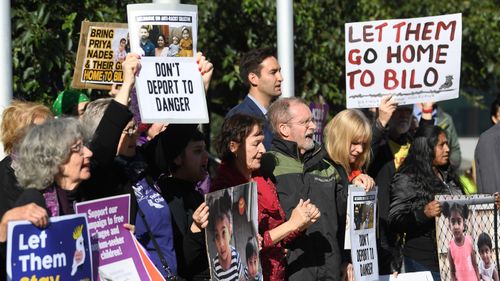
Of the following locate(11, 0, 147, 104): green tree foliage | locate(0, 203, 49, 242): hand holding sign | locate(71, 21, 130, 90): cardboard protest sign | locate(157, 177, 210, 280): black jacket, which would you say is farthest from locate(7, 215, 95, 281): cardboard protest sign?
locate(11, 0, 147, 104): green tree foliage

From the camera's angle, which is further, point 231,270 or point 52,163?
point 231,270

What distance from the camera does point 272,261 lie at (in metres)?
7.19

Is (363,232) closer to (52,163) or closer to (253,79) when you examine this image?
(253,79)

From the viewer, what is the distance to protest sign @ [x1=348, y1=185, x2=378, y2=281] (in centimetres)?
754

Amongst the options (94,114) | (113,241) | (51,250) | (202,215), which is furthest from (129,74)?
(51,250)

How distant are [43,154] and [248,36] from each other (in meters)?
8.29

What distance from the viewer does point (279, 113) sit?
7.68 metres

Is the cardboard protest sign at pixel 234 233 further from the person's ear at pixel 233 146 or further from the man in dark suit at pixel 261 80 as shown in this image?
the man in dark suit at pixel 261 80

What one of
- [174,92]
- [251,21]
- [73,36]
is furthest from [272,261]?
[251,21]

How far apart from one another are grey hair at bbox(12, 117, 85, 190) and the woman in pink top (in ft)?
11.7

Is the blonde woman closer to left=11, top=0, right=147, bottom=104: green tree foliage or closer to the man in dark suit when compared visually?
the man in dark suit

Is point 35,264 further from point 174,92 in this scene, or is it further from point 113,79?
point 113,79

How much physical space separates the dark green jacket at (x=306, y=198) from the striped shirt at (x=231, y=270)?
0.75 m

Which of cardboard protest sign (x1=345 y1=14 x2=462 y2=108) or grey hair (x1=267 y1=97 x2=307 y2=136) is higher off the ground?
cardboard protest sign (x1=345 y1=14 x2=462 y2=108)
